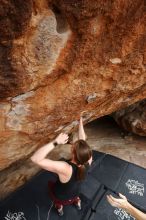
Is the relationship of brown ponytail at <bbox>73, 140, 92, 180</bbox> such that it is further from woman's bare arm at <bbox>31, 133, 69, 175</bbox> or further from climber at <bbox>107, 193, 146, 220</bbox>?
climber at <bbox>107, 193, 146, 220</bbox>

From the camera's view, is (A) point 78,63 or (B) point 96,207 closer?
(A) point 78,63

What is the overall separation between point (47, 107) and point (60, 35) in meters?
0.83

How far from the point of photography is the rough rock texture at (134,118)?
540 centimetres

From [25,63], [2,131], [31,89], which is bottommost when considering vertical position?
[2,131]

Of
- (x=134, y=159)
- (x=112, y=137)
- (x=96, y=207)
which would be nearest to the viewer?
(x=96, y=207)

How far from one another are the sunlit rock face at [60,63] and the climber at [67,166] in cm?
27

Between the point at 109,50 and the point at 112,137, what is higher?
the point at 109,50

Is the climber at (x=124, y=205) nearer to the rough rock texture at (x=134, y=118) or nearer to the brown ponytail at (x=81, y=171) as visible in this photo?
the brown ponytail at (x=81, y=171)

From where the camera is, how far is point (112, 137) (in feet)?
18.8

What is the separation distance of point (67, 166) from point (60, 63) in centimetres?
103

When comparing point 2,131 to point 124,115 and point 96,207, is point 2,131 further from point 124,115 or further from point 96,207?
point 124,115

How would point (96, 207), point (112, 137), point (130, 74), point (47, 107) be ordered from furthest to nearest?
point (112, 137), point (96, 207), point (130, 74), point (47, 107)

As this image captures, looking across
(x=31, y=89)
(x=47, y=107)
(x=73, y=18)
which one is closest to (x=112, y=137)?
(x=47, y=107)

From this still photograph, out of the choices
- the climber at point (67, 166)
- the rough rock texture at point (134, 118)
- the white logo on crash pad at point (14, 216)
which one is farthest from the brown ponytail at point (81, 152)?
the rough rock texture at point (134, 118)
